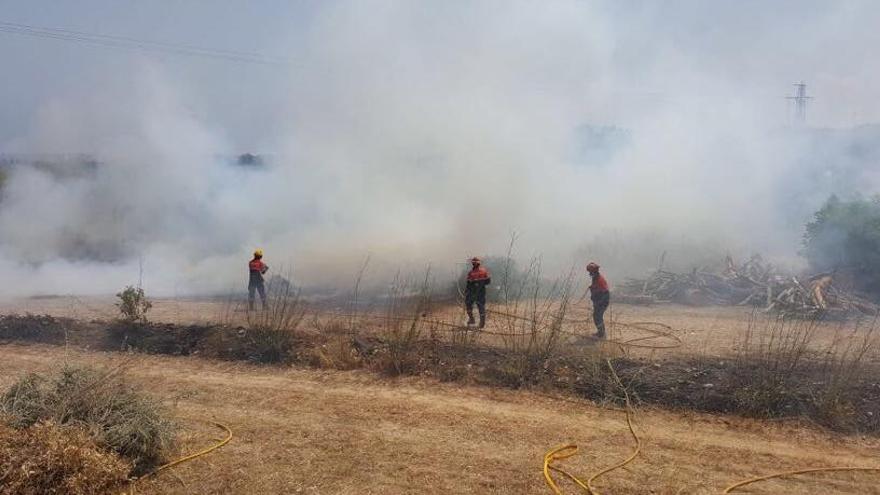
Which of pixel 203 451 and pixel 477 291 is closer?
pixel 203 451

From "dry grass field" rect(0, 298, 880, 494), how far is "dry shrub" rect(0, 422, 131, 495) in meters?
0.57

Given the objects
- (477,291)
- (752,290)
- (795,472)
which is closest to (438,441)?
(795,472)

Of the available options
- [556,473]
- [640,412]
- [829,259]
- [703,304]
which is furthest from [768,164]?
[556,473]

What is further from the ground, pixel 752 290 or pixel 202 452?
pixel 752 290

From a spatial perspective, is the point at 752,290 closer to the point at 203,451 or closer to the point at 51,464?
the point at 203,451

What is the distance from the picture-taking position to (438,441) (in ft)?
20.3

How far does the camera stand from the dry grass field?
533cm

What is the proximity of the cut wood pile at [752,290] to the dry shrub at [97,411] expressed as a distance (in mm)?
12229

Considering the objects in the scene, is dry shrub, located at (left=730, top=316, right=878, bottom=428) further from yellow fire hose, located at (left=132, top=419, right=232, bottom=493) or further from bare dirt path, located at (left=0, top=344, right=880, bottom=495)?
yellow fire hose, located at (left=132, top=419, right=232, bottom=493)

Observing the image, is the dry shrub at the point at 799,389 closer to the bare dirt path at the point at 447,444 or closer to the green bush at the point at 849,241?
the bare dirt path at the point at 447,444

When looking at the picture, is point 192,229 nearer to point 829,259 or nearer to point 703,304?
point 703,304

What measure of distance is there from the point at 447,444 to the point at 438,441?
12 cm

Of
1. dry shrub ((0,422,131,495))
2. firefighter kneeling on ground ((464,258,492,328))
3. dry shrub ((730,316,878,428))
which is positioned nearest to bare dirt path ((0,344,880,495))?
dry shrub ((730,316,878,428))

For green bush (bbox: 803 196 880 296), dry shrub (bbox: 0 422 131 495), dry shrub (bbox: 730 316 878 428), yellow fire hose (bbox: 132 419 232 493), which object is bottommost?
yellow fire hose (bbox: 132 419 232 493)
